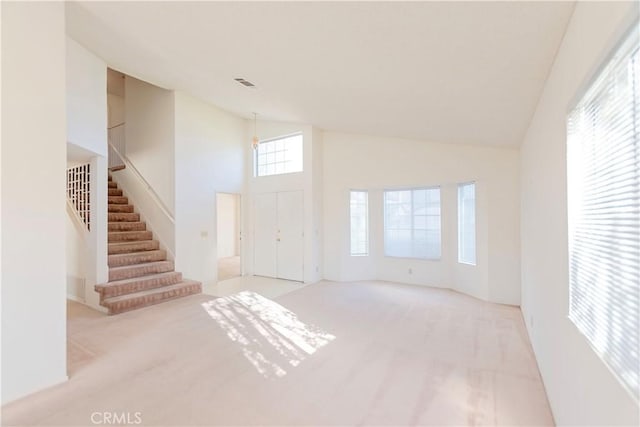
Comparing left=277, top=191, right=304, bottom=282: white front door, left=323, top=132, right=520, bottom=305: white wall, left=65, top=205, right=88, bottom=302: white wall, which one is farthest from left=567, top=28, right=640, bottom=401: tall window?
left=65, top=205, right=88, bottom=302: white wall

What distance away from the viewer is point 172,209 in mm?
5340

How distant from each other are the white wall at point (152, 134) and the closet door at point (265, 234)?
1.91 metres

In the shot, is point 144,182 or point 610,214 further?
point 144,182

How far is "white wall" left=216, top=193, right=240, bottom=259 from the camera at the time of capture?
9859mm

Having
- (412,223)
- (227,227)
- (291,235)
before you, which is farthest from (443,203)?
(227,227)

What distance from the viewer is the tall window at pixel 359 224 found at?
6.17 meters

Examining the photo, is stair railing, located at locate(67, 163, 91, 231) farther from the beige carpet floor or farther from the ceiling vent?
the ceiling vent

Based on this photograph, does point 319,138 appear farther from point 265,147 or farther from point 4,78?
point 4,78

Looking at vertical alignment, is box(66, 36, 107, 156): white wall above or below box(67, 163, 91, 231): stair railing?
above

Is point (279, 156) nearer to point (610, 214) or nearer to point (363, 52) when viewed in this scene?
point (363, 52)

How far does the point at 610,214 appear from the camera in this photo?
120cm

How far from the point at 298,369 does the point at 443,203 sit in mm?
4092

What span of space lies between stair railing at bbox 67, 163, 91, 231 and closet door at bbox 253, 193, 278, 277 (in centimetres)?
310

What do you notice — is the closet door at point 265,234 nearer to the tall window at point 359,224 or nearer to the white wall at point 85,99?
the tall window at point 359,224
